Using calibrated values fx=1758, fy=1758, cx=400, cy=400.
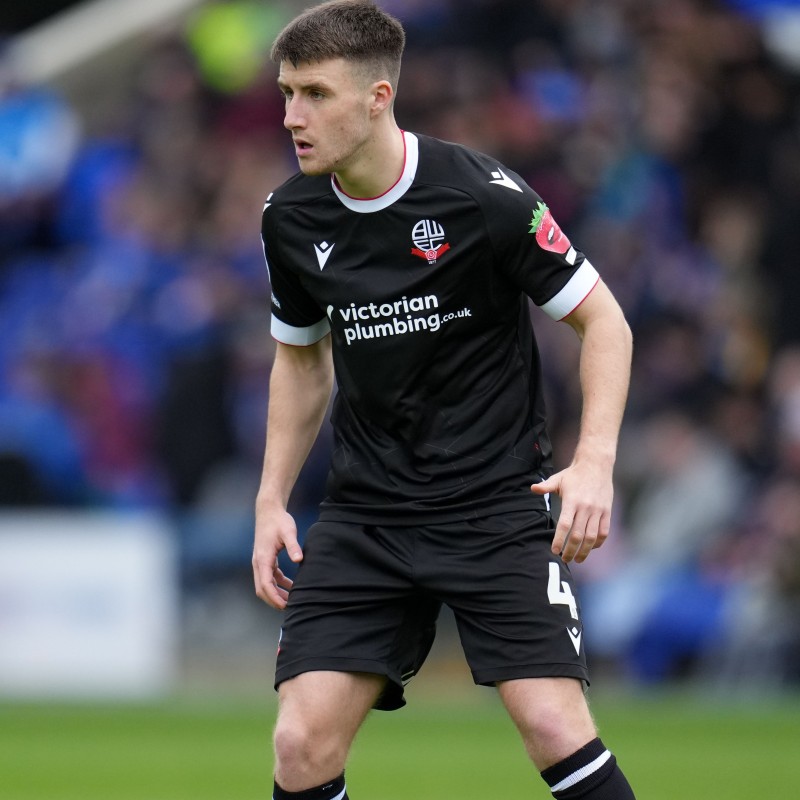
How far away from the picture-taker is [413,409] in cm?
473

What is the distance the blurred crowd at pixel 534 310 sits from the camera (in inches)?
447

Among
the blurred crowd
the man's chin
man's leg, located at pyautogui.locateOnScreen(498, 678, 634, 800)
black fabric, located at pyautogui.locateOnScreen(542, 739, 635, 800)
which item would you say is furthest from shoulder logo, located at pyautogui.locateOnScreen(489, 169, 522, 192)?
the blurred crowd

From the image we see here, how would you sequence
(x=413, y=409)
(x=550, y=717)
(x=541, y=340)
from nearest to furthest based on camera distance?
(x=550, y=717) < (x=413, y=409) < (x=541, y=340)

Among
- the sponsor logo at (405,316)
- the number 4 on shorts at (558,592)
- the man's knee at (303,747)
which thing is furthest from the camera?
the sponsor logo at (405,316)

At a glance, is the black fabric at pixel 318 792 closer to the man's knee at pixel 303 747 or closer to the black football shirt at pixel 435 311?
the man's knee at pixel 303 747

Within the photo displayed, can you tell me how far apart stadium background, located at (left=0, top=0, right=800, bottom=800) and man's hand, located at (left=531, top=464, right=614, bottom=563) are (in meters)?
5.14

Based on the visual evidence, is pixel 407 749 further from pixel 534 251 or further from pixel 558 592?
pixel 534 251

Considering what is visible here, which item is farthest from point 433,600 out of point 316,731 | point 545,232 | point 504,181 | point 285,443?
point 504,181

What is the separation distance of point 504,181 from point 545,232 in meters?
0.18

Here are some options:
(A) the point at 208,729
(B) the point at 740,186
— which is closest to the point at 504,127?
(B) the point at 740,186

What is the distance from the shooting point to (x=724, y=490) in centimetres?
1145

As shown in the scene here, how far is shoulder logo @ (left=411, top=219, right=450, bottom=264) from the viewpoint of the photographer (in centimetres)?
468

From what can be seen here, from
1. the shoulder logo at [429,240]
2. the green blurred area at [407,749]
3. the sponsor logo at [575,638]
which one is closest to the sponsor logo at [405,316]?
the shoulder logo at [429,240]

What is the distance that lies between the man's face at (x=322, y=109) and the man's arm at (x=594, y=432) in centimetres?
77
